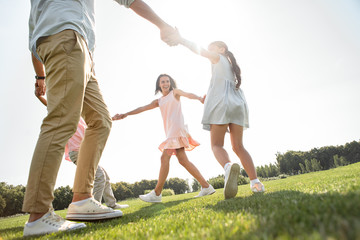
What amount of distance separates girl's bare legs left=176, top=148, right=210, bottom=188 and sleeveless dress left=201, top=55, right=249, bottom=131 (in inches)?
60.9

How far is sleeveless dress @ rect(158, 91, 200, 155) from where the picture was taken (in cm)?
544

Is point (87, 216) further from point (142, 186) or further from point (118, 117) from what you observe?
point (142, 186)

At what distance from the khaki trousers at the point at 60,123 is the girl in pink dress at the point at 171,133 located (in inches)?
115

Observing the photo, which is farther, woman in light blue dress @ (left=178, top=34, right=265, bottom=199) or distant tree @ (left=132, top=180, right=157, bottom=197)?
distant tree @ (left=132, top=180, right=157, bottom=197)

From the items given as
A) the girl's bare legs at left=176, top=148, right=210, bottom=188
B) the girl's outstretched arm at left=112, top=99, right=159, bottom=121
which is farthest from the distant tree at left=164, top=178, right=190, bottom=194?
the girl's bare legs at left=176, top=148, right=210, bottom=188

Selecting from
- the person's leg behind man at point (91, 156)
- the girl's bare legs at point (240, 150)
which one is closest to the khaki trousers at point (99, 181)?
the person's leg behind man at point (91, 156)

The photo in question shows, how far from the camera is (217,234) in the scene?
100 cm

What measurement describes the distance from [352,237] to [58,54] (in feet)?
8.41

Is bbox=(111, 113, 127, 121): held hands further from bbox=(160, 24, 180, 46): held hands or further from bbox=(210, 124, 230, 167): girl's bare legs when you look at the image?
bbox=(210, 124, 230, 167): girl's bare legs

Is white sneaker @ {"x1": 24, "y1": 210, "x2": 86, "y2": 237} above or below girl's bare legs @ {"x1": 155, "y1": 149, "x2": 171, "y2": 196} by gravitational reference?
below

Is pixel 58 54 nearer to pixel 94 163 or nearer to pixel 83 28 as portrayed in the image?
pixel 83 28

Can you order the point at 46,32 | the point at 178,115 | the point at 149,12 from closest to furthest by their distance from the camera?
the point at 46,32 < the point at 149,12 < the point at 178,115

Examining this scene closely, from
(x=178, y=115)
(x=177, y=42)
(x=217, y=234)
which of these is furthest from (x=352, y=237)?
(x=178, y=115)

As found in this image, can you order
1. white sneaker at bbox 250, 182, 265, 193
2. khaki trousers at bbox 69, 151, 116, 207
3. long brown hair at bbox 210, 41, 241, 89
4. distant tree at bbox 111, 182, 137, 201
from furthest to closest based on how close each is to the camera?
distant tree at bbox 111, 182, 137, 201
khaki trousers at bbox 69, 151, 116, 207
long brown hair at bbox 210, 41, 241, 89
white sneaker at bbox 250, 182, 265, 193
